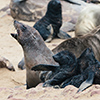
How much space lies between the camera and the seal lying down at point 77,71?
2211mm

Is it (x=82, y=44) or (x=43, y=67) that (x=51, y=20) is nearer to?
(x=82, y=44)

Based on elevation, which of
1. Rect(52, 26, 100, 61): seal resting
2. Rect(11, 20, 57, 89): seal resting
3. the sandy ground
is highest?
Rect(11, 20, 57, 89): seal resting

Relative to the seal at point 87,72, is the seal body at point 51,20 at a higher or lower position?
lower

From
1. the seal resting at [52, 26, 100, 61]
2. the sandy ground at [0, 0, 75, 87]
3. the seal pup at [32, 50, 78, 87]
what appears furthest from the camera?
the sandy ground at [0, 0, 75, 87]

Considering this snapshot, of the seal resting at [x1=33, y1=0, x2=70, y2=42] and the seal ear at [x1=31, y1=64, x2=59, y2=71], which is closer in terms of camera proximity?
the seal ear at [x1=31, y1=64, x2=59, y2=71]

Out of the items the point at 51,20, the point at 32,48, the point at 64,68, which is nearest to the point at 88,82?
the point at 64,68

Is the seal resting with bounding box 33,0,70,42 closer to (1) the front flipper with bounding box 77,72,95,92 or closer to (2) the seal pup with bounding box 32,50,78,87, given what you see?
(2) the seal pup with bounding box 32,50,78,87

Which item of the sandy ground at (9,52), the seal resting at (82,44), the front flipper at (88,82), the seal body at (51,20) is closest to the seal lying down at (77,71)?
the front flipper at (88,82)

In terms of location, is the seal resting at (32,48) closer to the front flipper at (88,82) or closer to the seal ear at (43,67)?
the seal ear at (43,67)

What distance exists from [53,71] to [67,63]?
Result: 0.19 m

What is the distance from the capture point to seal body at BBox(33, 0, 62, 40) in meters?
7.28

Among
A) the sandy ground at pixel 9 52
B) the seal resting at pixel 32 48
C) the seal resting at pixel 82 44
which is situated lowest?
the sandy ground at pixel 9 52

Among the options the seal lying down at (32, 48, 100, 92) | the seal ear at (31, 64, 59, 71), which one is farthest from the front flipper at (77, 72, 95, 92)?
the seal ear at (31, 64, 59, 71)

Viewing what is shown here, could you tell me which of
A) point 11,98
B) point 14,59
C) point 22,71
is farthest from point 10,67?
point 11,98
